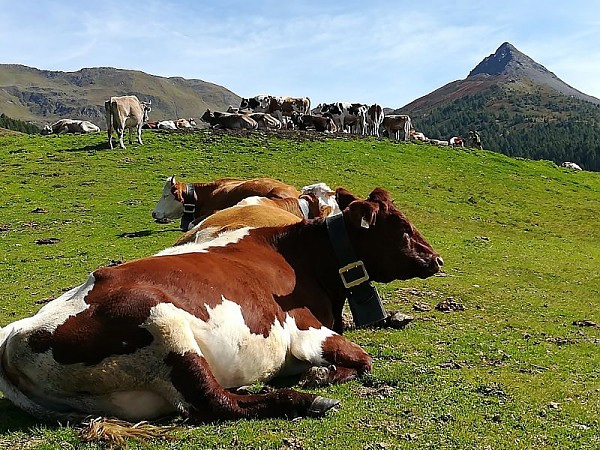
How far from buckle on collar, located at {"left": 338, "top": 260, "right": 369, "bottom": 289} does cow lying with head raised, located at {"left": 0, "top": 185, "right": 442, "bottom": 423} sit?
49 centimetres

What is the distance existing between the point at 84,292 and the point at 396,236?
343 centimetres

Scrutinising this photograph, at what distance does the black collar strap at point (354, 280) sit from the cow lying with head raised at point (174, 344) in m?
0.47

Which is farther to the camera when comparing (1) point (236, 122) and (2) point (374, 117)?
(2) point (374, 117)

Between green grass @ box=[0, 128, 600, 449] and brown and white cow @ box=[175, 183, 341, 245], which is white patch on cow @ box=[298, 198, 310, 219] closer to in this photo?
brown and white cow @ box=[175, 183, 341, 245]

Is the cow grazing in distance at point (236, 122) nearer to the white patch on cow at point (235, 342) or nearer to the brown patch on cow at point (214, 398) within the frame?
the white patch on cow at point (235, 342)

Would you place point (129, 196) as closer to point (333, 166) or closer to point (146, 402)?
point (333, 166)

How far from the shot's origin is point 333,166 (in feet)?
100

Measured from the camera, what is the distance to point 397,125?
51.1 meters

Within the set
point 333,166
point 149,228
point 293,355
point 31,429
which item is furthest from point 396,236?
point 333,166

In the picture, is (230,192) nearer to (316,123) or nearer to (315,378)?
(315,378)

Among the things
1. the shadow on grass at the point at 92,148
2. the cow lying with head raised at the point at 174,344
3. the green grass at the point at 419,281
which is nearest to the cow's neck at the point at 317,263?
the cow lying with head raised at the point at 174,344

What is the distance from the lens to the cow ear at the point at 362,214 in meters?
6.57

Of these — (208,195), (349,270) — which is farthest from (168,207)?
(349,270)

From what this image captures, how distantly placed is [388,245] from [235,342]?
7.80 feet
